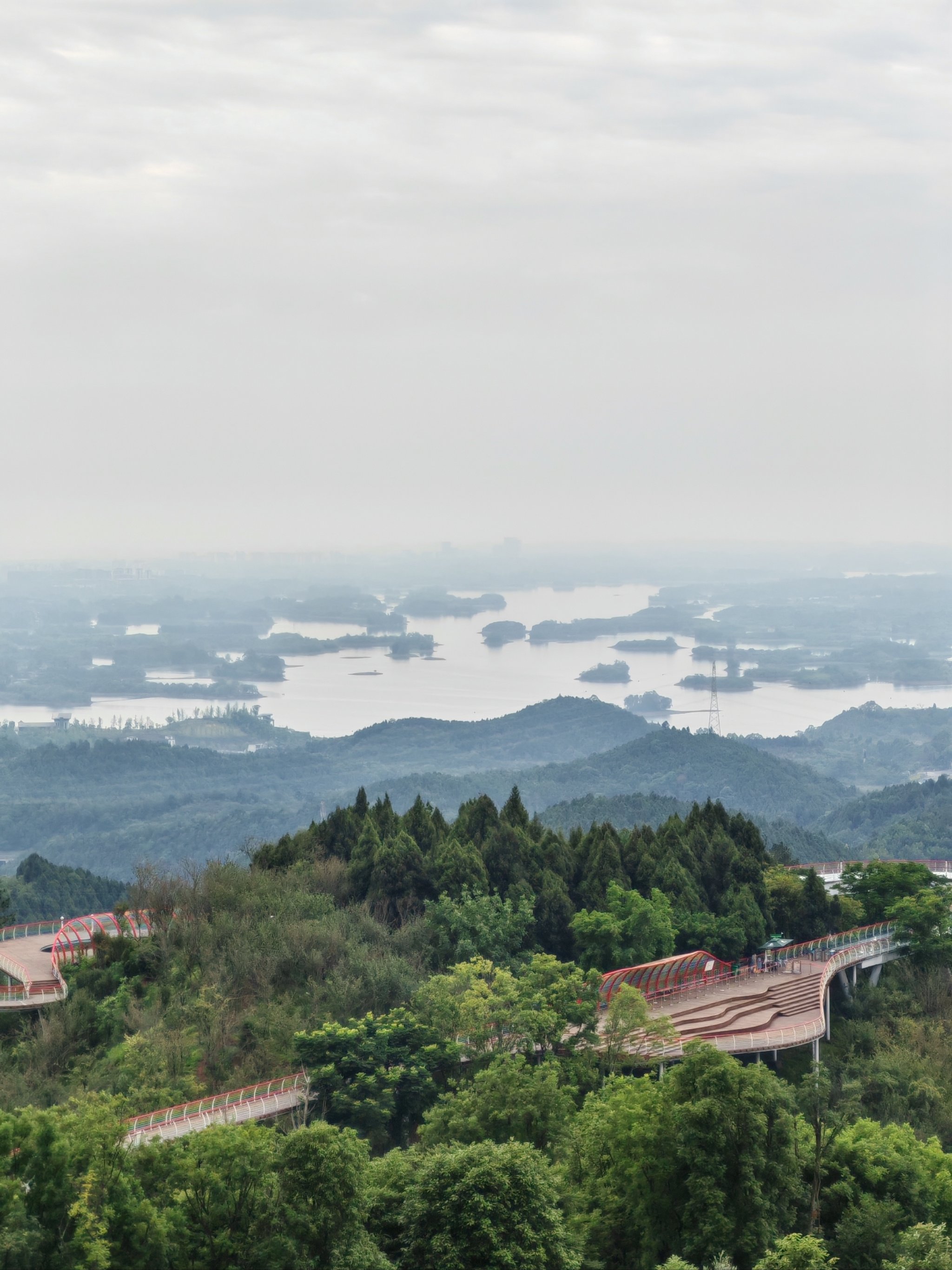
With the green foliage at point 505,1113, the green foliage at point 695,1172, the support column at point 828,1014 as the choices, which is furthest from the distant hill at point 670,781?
the green foliage at point 695,1172

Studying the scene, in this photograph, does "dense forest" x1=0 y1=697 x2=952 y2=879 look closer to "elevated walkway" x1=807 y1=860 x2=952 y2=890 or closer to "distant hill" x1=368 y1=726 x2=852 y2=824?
"distant hill" x1=368 y1=726 x2=852 y2=824

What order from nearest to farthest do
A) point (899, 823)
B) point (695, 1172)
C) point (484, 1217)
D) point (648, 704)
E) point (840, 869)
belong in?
1. point (484, 1217)
2. point (695, 1172)
3. point (840, 869)
4. point (899, 823)
5. point (648, 704)

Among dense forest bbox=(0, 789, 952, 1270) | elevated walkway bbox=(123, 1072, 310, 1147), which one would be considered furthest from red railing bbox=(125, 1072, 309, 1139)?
dense forest bbox=(0, 789, 952, 1270)

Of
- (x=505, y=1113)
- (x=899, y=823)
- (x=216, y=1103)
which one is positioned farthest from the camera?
(x=899, y=823)

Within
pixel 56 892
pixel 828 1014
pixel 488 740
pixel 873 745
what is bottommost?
pixel 873 745

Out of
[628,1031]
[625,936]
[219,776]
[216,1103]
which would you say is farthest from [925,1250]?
[219,776]

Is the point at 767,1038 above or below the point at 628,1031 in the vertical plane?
below

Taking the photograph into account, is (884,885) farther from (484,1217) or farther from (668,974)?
(484,1217)

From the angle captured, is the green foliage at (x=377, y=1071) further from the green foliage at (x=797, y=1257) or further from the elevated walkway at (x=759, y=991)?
the green foliage at (x=797, y=1257)
